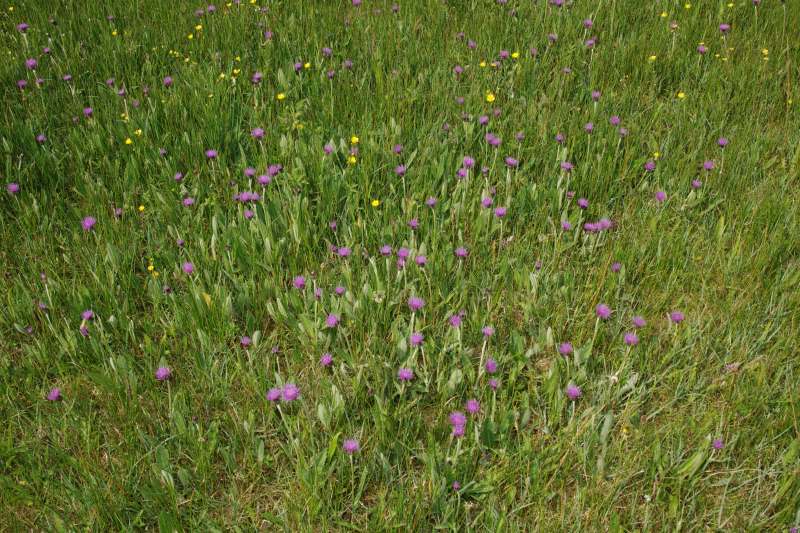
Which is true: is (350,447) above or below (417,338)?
below

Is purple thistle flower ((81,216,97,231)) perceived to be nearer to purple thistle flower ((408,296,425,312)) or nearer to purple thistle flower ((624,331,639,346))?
purple thistle flower ((408,296,425,312))

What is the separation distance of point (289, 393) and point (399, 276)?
71 centimetres

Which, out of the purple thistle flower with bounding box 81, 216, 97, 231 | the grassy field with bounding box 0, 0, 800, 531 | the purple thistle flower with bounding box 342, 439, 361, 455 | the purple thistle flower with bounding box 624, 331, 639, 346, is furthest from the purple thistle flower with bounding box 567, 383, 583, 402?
the purple thistle flower with bounding box 81, 216, 97, 231

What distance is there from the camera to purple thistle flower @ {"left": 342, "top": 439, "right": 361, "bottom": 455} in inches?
82.0

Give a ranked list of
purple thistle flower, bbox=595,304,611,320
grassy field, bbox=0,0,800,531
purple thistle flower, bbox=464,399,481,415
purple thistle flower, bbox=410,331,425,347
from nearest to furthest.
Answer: grassy field, bbox=0,0,800,531 → purple thistle flower, bbox=464,399,481,415 → purple thistle flower, bbox=410,331,425,347 → purple thistle flower, bbox=595,304,611,320

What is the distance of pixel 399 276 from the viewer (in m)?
2.67

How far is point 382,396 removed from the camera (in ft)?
7.41

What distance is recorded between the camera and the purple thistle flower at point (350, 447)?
2.08 m

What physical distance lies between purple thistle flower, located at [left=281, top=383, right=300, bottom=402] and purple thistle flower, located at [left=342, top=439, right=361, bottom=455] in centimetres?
26

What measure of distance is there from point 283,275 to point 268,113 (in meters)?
1.24

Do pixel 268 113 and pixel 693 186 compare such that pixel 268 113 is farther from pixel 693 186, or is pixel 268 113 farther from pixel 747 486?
pixel 747 486

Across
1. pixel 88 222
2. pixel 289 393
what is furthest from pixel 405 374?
pixel 88 222

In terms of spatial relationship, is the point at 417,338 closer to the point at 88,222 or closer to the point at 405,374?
the point at 405,374

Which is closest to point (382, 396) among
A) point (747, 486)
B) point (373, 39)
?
point (747, 486)
